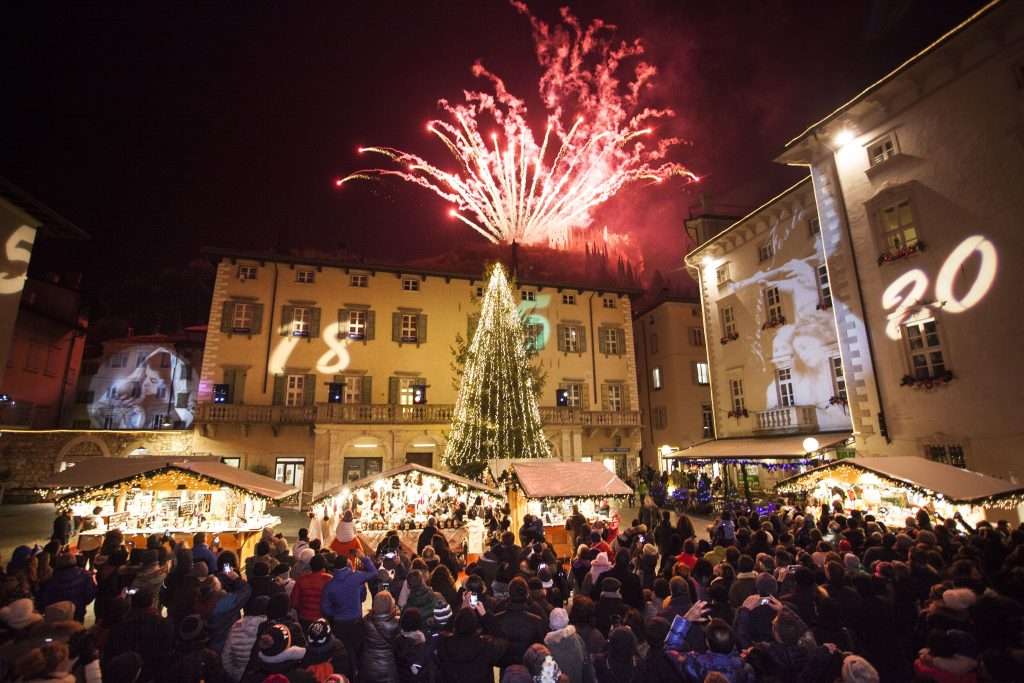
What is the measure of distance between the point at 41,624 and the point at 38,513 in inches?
923

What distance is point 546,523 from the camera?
47.2 ft

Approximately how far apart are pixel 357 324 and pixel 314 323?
2331 millimetres

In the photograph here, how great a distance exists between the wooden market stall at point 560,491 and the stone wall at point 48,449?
20.5 metres

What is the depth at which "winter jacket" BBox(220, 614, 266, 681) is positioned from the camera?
4.81 meters

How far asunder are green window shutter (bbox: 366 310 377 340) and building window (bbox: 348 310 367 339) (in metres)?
0.18

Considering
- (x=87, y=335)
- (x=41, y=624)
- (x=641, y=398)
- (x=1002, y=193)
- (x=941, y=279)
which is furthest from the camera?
(x=87, y=335)

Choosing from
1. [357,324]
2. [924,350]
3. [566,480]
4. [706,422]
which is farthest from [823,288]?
[357,324]

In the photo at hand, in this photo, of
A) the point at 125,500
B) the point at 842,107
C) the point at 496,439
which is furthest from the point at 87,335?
the point at 842,107

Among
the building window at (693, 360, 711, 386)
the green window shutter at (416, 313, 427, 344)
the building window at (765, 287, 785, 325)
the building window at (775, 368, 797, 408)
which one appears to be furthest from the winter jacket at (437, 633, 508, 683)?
the building window at (693, 360, 711, 386)

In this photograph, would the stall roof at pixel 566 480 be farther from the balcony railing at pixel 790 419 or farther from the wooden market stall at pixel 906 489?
the balcony railing at pixel 790 419

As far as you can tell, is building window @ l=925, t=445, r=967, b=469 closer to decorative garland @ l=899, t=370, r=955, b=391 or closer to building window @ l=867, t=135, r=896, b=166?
decorative garland @ l=899, t=370, r=955, b=391

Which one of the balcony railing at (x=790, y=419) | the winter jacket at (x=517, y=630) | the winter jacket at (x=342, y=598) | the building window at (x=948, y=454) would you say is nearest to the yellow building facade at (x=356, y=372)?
the balcony railing at (x=790, y=419)

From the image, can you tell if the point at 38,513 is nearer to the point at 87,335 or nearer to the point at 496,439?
the point at 496,439

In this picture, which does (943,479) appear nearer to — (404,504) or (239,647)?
(239,647)
